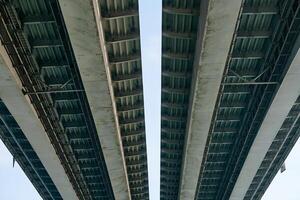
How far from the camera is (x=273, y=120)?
90.4 ft

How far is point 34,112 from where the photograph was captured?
2498 cm

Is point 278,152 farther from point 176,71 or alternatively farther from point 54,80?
point 54,80

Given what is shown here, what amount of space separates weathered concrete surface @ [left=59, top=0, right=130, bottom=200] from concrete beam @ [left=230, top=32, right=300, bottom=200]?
9.80m

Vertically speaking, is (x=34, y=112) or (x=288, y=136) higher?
(x=288, y=136)

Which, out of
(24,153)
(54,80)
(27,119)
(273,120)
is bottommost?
(27,119)

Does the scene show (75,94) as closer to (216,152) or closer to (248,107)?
(248,107)

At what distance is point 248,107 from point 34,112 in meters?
14.2

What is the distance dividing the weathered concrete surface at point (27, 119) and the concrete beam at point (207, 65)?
9.50 meters

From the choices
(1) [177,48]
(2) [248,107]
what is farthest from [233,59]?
(2) [248,107]

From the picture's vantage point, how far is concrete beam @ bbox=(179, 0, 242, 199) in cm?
1823

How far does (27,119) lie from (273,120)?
624 inches

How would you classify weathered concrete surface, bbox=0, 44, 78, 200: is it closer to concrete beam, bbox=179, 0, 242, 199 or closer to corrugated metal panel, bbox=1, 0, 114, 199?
corrugated metal panel, bbox=1, 0, 114, 199

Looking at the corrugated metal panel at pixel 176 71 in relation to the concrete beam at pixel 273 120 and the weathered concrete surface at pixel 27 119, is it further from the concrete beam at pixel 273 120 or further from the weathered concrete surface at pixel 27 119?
the weathered concrete surface at pixel 27 119

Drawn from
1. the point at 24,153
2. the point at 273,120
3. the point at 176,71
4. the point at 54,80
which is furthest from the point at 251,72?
the point at 24,153
